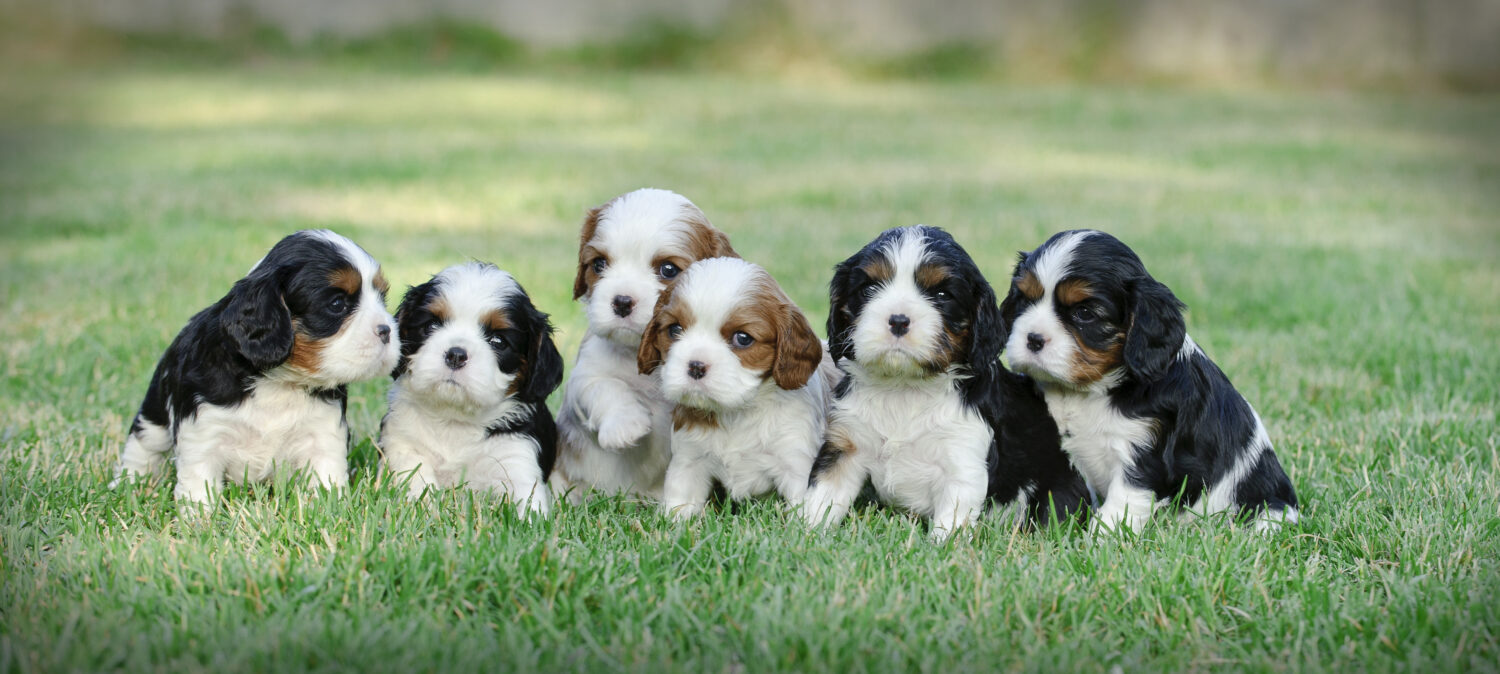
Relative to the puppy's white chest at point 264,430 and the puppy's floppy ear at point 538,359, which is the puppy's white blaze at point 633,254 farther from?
the puppy's white chest at point 264,430

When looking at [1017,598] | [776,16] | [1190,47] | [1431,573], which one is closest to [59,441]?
[1017,598]

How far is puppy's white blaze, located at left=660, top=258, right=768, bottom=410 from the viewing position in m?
4.43

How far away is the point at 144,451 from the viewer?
16.8ft

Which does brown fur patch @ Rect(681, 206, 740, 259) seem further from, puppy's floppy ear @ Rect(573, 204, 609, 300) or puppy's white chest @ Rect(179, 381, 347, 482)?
puppy's white chest @ Rect(179, 381, 347, 482)

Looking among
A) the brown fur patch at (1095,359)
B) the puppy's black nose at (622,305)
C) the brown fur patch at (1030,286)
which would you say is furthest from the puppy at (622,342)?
the brown fur patch at (1095,359)

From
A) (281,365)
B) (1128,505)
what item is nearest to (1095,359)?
(1128,505)

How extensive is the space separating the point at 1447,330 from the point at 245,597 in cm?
769

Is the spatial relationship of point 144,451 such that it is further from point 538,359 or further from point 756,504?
point 756,504

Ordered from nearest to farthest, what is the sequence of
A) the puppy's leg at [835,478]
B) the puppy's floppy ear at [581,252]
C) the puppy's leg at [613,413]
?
the puppy's leg at [835,478] → the puppy's leg at [613,413] → the puppy's floppy ear at [581,252]

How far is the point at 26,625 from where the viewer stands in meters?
3.59

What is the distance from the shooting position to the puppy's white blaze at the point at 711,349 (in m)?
4.43

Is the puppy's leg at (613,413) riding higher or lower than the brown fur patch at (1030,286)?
lower

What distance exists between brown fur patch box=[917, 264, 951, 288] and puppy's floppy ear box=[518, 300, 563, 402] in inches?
57.0

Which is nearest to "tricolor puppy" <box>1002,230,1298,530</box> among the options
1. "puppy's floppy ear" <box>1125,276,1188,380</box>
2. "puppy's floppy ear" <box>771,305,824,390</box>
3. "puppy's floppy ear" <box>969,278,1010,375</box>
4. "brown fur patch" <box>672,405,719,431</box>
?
"puppy's floppy ear" <box>1125,276,1188,380</box>
